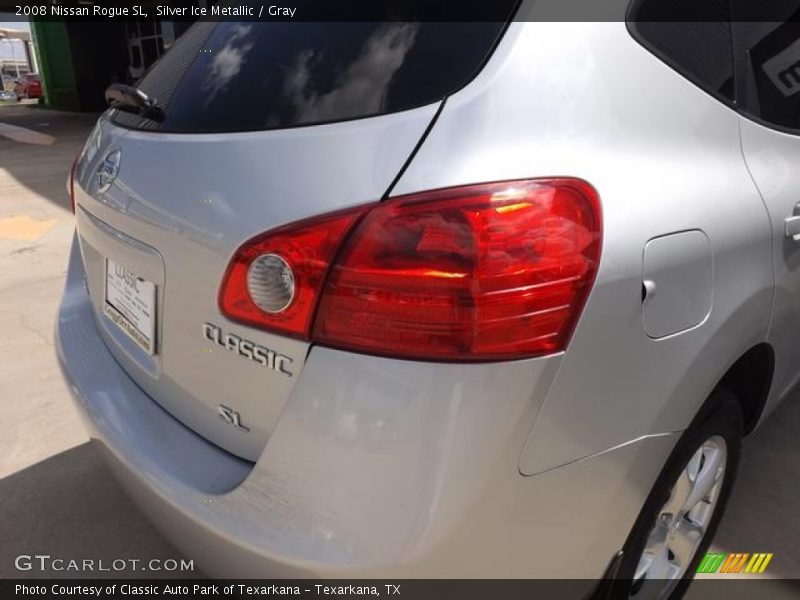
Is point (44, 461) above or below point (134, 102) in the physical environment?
below

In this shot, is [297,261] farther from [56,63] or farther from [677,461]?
[56,63]

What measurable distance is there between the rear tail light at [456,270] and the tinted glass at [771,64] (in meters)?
0.81

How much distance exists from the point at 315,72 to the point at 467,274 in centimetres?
59

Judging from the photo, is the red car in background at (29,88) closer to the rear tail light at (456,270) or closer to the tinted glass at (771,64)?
the tinted glass at (771,64)

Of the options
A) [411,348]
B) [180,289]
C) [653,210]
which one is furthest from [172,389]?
[653,210]

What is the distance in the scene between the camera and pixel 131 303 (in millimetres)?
1553

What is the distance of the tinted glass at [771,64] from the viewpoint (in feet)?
5.17

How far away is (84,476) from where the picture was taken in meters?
2.41

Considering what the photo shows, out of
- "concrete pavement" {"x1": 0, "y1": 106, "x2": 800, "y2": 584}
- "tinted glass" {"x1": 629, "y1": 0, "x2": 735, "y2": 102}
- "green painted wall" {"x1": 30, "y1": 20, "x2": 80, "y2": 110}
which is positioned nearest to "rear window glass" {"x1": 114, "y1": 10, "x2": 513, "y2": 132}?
"tinted glass" {"x1": 629, "y1": 0, "x2": 735, "y2": 102}

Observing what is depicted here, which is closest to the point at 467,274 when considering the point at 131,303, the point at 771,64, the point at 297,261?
the point at 297,261

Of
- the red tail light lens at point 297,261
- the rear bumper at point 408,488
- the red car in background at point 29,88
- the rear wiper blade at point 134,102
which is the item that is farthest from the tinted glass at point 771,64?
the red car in background at point 29,88

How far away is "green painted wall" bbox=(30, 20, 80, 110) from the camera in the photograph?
2289 centimetres

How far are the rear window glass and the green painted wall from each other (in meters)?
24.8

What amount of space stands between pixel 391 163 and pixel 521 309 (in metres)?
0.34
